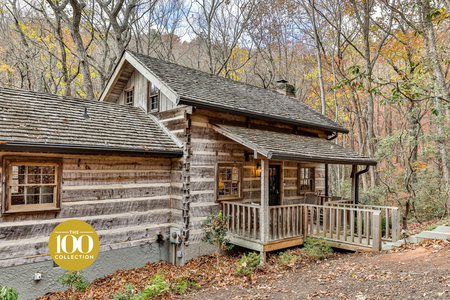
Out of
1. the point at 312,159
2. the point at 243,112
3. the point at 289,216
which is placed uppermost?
the point at 243,112

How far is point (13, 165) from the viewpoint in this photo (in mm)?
6777

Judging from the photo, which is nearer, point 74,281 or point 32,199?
point 74,281

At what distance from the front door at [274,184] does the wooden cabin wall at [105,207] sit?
4.04 meters

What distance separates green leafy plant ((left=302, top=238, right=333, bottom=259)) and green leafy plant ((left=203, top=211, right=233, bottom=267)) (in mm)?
2159

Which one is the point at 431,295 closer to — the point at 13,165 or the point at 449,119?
the point at 13,165

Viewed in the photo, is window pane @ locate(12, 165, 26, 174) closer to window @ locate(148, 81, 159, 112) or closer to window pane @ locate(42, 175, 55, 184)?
window pane @ locate(42, 175, 55, 184)

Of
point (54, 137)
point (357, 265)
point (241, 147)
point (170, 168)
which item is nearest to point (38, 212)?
point (54, 137)

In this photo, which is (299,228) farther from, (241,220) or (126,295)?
(126,295)

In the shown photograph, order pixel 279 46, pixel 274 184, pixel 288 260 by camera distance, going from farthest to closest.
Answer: pixel 279 46 → pixel 274 184 → pixel 288 260

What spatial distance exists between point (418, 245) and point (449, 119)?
28.6 feet

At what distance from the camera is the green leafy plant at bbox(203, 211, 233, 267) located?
27.8 feet

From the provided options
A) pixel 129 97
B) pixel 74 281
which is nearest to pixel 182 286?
pixel 74 281

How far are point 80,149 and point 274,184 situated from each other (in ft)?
23.4

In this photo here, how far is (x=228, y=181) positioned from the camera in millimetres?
9945
